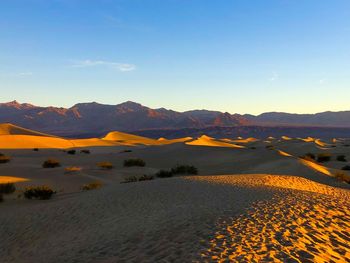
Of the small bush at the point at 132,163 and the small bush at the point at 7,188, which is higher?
the small bush at the point at 7,188

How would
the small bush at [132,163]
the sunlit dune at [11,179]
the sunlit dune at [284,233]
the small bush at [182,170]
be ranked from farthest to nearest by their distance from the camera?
1. the small bush at [132,163]
2. the small bush at [182,170]
3. the sunlit dune at [11,179]
4. the sunlit dune at [284,233]

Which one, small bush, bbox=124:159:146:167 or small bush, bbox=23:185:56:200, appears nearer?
small bush, bbox=23:185:56:200

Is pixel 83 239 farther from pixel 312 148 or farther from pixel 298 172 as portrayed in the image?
pixel 312 148

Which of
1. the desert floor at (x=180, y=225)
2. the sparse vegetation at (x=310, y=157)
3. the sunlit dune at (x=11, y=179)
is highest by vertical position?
the desert floor at (x=180, y=225)

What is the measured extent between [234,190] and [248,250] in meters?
6.96

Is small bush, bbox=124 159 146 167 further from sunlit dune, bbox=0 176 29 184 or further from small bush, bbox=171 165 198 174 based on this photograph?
sunlit dune, bbox=0 176 29 184

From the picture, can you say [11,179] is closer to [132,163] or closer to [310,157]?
[132,163]

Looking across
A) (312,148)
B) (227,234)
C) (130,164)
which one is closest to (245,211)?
(227,234)

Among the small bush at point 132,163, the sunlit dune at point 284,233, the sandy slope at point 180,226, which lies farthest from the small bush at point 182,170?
the sunlit dune at point 284,233

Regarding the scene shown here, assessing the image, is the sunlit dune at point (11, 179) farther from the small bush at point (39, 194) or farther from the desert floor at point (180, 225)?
the small bush at point (39, 194)

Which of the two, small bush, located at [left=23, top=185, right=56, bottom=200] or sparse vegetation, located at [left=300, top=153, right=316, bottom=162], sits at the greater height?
small bush, located at [left=23, top=185, right=56, bottom=200]

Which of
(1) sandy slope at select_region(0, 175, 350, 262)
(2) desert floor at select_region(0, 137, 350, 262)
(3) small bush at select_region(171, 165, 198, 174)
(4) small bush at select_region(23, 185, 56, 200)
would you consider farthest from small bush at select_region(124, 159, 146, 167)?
(1) sandy slope at select_region(0, 175, 350, 262)

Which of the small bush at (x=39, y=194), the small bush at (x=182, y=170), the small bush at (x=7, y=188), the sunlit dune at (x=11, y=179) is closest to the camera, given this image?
the small bush at (x=39, y=194)

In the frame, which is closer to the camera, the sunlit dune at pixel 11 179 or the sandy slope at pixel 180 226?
the sandy slope at pixel 180 226
